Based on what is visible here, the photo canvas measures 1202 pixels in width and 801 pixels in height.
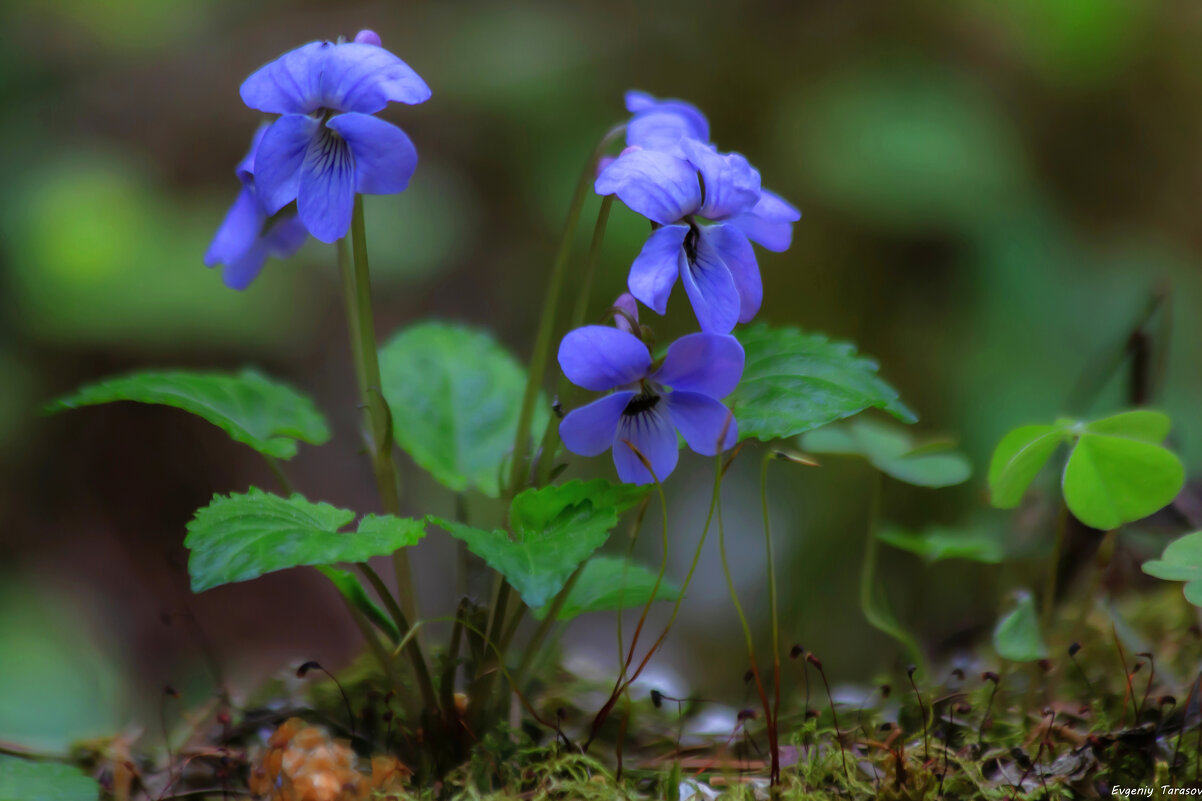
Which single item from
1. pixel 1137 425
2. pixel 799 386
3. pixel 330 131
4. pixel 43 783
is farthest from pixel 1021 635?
pixel 43 783

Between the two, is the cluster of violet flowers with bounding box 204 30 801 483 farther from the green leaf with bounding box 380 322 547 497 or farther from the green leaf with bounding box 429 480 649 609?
the green leaf with bounding box 380 322 547 497

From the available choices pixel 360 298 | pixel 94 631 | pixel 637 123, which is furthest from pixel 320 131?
pixel 94 631

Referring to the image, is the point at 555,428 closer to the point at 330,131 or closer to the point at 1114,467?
the point at 330,131

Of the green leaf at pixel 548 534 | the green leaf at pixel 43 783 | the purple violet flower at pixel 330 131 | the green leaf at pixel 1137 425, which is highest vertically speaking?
the purple violet flower at pixel 330 131

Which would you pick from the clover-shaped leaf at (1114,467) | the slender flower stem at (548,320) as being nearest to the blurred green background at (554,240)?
the clover-shaped leaf at (1114,467)

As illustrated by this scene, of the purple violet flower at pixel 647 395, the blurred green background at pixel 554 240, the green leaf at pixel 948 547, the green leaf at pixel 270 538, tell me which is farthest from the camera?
the blurred green background at pixel 554 240

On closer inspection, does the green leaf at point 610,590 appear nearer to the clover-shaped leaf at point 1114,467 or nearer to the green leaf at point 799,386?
the green leaf at point 799,386

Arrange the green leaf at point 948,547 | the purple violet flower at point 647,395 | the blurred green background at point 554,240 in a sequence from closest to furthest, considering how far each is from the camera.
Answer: the purple violet flower at point 647,395, the green leaf at point 948,547, the blurred green background at point 554,240
